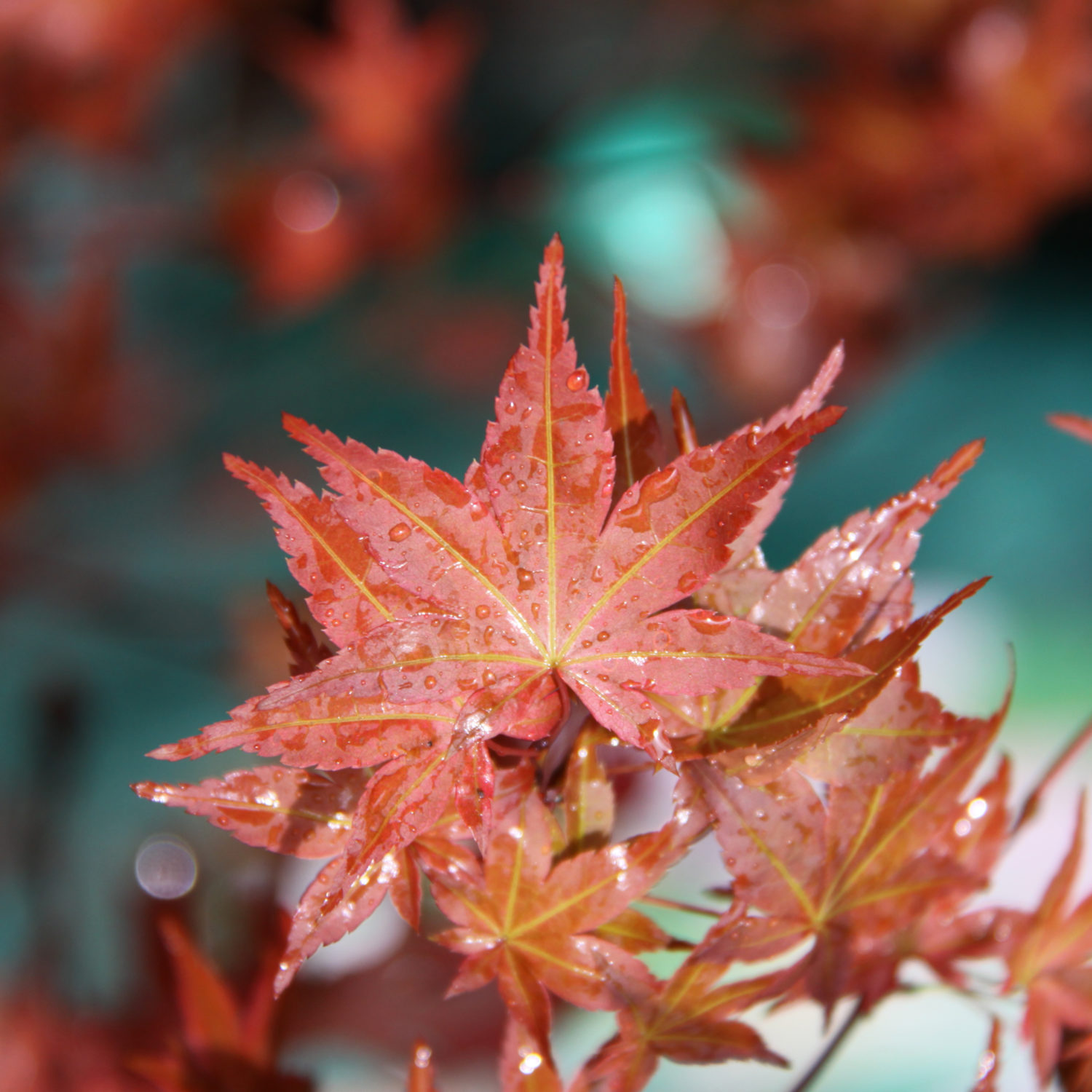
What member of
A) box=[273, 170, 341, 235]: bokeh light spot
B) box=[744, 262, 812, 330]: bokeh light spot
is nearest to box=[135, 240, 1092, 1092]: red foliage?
box=[744, 262, 812, 330]: bokeh light spot

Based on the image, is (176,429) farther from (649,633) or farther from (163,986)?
(649,633)

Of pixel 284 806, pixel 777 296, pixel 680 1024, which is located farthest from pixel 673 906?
pixel 777 296

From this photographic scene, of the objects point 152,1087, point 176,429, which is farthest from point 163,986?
point 176,429

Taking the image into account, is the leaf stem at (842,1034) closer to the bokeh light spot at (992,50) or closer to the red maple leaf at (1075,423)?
the red maple leaf at (1075,423)

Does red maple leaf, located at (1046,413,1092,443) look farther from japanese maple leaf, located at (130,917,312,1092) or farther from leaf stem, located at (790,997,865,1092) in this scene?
japanese maple leaf, located at (130,917,312,1092)

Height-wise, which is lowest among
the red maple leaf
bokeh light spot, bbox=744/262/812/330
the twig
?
the twig

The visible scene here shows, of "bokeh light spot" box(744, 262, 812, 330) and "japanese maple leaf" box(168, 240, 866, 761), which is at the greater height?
"bokeh light spot" box(744, 262, 812, 330)
